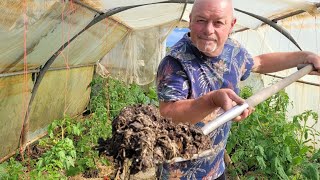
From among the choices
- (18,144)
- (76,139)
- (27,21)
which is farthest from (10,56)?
(76,139)

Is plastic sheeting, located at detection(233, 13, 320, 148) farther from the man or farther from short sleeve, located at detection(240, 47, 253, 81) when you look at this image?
the man

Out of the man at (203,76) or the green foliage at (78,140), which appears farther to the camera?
the green foliage at (78,140)

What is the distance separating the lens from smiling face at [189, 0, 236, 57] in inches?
81.3

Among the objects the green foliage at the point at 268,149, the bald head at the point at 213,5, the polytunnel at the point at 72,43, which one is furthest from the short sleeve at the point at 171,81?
the green foliage at the point at 268,149

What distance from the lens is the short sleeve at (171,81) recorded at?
2064 millimetres

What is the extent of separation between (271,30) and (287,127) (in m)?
3.23

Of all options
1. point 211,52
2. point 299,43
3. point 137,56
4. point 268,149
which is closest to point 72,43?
point 268,149

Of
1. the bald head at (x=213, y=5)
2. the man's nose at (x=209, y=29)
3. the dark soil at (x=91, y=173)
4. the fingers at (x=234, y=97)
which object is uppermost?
the bald head at (x=213, y=5)

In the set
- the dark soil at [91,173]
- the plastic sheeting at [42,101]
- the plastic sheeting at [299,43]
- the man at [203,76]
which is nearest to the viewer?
the man at [203,76]

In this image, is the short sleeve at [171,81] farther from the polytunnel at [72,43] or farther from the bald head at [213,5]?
the polytunnel at [72,43]

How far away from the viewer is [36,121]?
6.43m

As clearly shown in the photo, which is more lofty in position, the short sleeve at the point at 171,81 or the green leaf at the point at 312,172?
the short sleeve at the point at 171,81

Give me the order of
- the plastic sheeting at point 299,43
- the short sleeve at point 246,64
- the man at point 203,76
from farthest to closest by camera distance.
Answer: the plastic sheeting at point 299,43 < the short sleeve at point 246,64 < the man at point 203,76

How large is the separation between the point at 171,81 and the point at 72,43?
416cm
